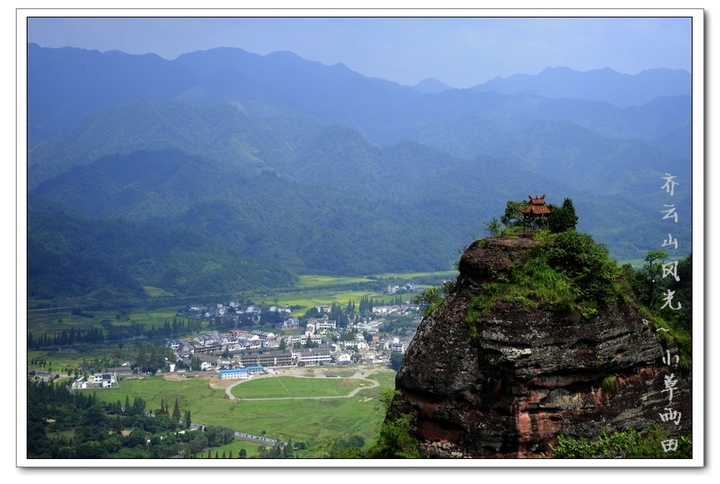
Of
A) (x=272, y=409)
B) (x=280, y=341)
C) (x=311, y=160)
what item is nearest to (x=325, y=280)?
(x=280, y=341)

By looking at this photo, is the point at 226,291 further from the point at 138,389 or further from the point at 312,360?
the point at 138,389

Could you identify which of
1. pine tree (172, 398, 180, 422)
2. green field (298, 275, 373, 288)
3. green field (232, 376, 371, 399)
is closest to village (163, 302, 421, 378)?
green field (232, 376, 371, 399)

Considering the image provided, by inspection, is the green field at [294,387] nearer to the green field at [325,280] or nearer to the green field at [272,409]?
the green field at [272,409]

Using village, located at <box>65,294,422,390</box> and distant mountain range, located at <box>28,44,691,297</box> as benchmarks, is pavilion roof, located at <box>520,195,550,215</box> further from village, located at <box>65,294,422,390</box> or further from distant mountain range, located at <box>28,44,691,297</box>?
distant mountain range, located at <box>28,44,691,297</box>
